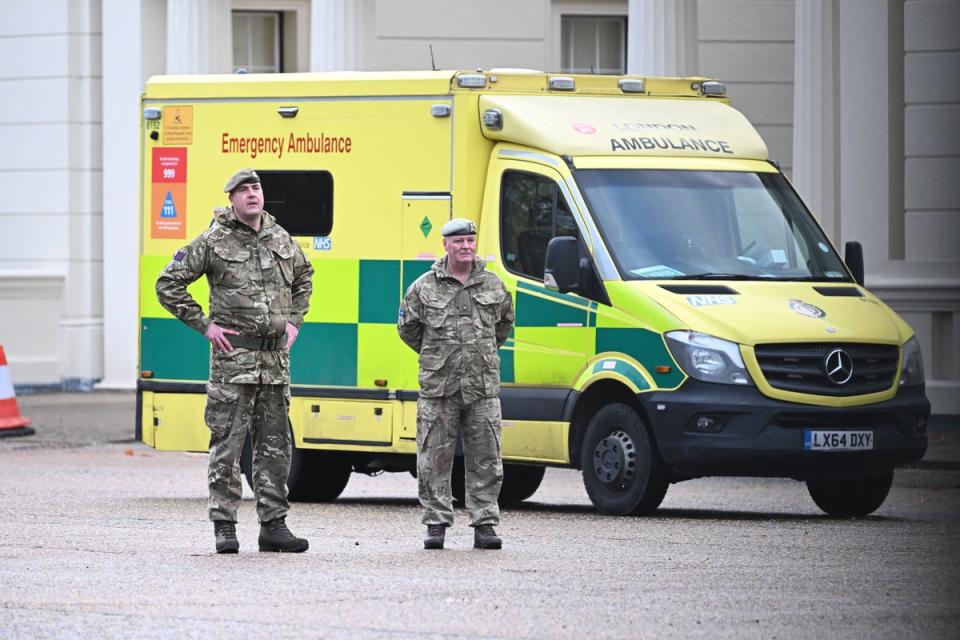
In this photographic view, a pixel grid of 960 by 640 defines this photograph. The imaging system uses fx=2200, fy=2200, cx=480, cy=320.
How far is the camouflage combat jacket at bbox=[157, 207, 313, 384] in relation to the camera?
10766mm

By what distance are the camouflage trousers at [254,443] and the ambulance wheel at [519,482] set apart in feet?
12.9

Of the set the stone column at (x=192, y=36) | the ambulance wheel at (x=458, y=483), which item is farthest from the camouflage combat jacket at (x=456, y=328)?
the stone column at (x=192, y=36)

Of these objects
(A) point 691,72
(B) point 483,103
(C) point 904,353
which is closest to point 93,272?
(A) point 691,72

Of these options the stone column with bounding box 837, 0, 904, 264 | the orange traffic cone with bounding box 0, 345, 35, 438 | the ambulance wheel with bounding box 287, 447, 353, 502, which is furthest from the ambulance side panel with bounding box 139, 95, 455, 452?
the stone column with bounding box 837, 0, 904, 264

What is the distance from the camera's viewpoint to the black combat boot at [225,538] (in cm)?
1071

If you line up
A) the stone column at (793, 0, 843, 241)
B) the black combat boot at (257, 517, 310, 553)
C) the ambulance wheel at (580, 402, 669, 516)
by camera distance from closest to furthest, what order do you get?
1. the black combat boot at (257, 517, 310, 553)
2. the ambulance wheel at (580, 402, 669, 516)
3. the stone column at (793, 0, 843, 241)

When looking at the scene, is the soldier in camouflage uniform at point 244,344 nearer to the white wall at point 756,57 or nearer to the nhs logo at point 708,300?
the nhs logo at point 708,300

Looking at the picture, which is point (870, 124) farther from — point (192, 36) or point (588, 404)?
point (588, 404)

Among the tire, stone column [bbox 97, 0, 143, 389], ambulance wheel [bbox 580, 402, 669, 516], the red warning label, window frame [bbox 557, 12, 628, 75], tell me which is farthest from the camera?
window frame [bbox 557, 12, 628, 75]

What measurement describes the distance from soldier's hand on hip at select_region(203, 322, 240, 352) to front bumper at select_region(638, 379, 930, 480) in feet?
9.65

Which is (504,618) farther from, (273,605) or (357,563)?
(357,563)

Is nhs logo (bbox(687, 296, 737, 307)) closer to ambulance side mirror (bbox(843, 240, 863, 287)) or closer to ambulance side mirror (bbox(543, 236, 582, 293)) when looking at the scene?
ambulance side mirror (bbox(543, 236, 582, 293))

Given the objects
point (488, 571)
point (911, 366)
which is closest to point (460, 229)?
point (488, 571)

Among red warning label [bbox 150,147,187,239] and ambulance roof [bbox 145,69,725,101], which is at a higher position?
ambulance roof [bbox 145,69,725,101]
